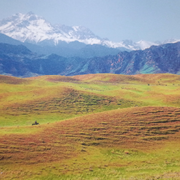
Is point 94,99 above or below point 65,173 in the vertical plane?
above

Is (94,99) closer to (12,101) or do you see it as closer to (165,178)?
(12,101)

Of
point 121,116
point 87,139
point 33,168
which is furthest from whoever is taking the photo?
point 121,116

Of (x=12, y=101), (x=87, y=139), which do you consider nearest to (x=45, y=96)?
(x=12, y=101)

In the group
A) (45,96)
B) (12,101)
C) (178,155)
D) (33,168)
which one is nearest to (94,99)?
(45,96)

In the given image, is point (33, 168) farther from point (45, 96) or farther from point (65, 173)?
point (45, 96)

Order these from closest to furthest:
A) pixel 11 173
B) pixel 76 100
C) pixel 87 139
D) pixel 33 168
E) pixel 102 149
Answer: pixel 11 173 < pixel 33 168 < pixel 102 149 < pixel 87 139 < pixel 76 100

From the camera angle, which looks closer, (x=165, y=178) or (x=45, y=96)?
(x=165, y=178)

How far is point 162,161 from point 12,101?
201ft

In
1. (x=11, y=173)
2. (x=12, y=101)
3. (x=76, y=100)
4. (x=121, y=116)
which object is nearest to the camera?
(x=11, y=173)

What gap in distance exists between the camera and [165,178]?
24938 mm

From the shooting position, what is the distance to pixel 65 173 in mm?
25938

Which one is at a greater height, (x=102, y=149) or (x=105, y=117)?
(x=105, y=117)

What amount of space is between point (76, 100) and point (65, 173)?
54.3 meters

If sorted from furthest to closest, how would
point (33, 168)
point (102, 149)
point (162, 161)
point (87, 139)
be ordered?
point (87, 139)
point (102, 149)
point (162, 161)
point (33, 168)
